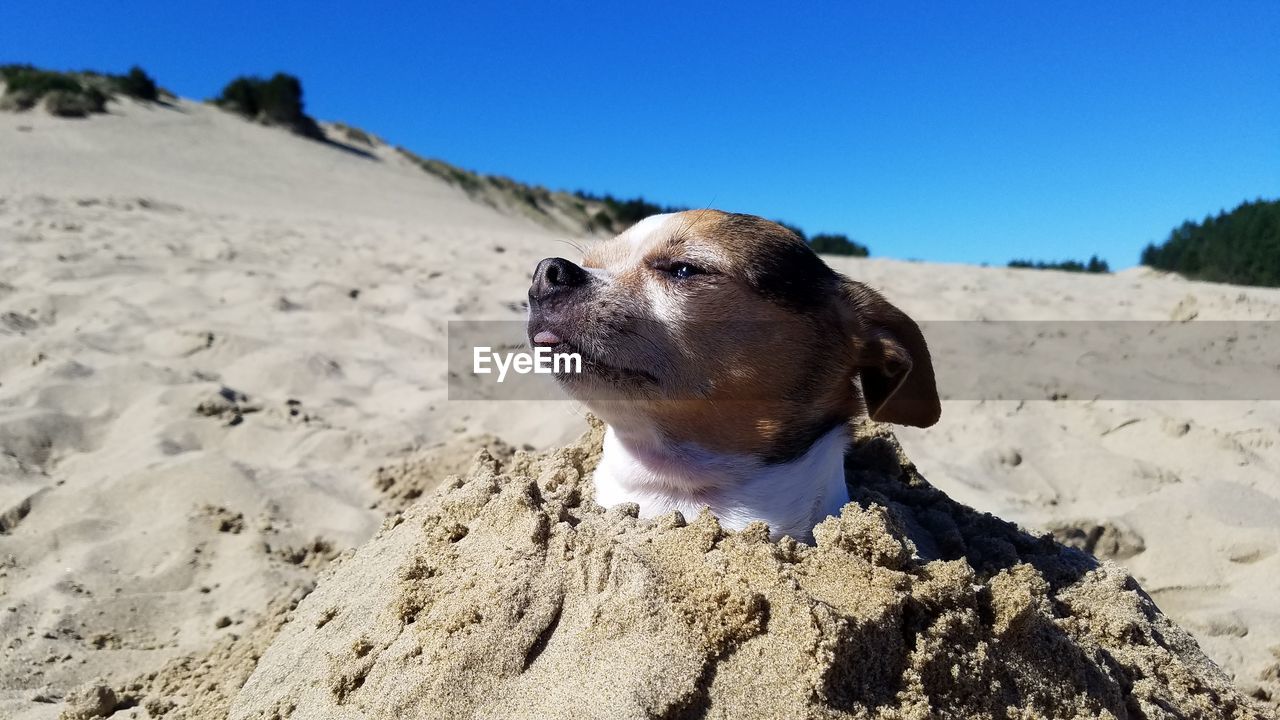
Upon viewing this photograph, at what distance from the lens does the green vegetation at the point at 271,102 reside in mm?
27812

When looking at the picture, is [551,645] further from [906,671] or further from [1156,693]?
[1156,693]

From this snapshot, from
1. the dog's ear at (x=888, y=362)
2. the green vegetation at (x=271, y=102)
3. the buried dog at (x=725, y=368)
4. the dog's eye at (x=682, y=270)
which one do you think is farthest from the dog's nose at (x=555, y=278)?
the green vegetation at (x=271, y=102)

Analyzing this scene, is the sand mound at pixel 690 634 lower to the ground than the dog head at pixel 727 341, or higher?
lower

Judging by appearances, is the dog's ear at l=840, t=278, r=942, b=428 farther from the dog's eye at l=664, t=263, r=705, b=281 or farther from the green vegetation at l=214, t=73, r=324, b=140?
the green vegetation at l=214, t=73, r=324, b=140

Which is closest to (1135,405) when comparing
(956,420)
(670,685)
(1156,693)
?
(956,420)

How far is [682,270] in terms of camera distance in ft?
8.41

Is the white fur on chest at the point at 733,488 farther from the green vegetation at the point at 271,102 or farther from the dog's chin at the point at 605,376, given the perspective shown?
the green vegetation at the point at 271,102

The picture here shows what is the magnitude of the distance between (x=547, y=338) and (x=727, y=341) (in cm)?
54

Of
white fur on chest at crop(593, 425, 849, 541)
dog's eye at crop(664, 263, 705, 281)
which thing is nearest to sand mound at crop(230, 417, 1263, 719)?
white fur on chest at crop(593, 425, 849, 541)

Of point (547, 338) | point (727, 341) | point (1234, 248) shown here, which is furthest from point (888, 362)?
point (1234, 248)

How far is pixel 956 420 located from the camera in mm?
5598

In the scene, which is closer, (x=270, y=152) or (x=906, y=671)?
(x=906, y=671)

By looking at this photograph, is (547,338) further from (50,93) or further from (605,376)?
(50,93)

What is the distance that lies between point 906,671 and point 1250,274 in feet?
59.6
